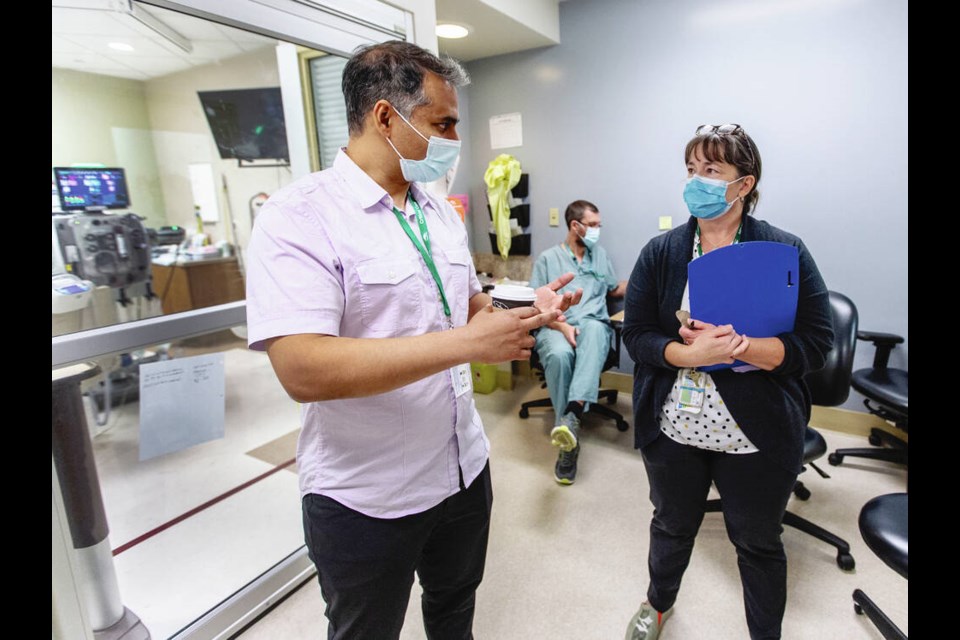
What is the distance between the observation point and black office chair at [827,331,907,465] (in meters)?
2.21

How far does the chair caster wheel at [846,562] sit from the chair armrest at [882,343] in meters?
1.09

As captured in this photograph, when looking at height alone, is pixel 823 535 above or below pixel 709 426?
below

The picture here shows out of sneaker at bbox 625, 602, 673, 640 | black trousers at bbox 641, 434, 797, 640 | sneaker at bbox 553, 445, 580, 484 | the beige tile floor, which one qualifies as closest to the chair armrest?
the beige tile floor

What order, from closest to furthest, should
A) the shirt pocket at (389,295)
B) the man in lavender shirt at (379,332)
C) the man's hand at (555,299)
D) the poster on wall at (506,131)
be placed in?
1. the man in lavender shirt at (379,332)
2. the shirt pocket at (389,295)
3. the man's hand at (555,299)
4. the poster on wall at (506,131)

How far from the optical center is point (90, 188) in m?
1.65

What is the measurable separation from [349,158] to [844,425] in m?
3.17

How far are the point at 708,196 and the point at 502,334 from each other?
2.43ft

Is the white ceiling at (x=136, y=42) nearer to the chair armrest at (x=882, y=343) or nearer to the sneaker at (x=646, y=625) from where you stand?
the sneaker at (x=646, y=625)

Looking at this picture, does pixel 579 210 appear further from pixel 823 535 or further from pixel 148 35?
pixel 148 35

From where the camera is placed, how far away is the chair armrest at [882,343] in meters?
2.35

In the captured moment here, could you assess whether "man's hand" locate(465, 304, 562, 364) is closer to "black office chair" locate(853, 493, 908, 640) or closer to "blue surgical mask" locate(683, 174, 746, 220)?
"blue surgical mask" locate(683, 174, 746, 220)

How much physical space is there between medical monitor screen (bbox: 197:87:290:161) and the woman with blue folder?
1.64 meters

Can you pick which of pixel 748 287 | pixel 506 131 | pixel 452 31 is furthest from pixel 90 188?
pixel 506 131

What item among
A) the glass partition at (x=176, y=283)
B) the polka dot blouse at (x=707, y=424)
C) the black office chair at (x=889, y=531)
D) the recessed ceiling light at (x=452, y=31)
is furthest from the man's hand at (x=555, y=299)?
the recessed ceiling light at (x=452, y=31)
